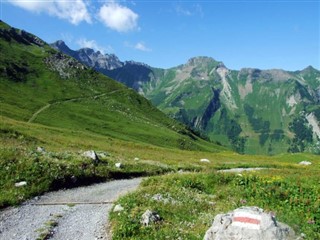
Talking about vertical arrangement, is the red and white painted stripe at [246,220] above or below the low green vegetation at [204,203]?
above

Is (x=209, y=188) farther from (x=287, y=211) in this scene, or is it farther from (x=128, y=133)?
(x=128, y=133)

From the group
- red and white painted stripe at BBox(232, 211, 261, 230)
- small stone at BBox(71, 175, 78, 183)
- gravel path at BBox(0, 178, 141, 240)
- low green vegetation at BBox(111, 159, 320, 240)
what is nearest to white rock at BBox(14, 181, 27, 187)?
gravel path at BBox(0, 178, 141, 240)

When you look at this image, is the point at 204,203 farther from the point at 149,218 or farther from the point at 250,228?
the point at 250,228

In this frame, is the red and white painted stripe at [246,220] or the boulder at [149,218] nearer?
the red and white painted stripe at [246,220]

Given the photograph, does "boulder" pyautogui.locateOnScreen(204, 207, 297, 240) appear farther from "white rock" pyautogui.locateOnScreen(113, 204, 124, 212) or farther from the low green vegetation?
"white rock" pyautogui.locateOnScreen(113, 204, 124, 212)

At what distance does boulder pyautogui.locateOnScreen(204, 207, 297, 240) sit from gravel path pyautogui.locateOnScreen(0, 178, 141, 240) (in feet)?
22.6

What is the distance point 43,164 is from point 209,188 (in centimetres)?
1327

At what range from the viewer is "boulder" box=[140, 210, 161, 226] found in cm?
2047

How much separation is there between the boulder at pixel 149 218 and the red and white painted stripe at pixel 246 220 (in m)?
5.88

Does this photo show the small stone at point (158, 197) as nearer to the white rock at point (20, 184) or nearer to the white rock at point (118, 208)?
the white rock at point (118, 208)

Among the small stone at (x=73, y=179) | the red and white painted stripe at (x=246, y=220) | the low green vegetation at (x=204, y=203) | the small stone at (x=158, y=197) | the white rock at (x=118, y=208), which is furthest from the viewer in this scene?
Result: the small stone at (x=73, y=179)

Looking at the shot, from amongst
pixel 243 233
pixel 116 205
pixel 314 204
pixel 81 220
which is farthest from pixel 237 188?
pixel 243 233

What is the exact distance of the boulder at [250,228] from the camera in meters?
14.8

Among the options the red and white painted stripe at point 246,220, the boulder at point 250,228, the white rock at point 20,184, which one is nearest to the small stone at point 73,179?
the white rock at point 20,184
